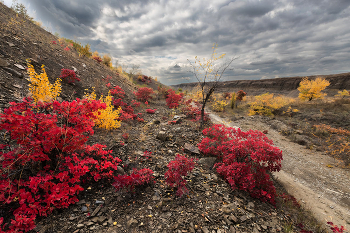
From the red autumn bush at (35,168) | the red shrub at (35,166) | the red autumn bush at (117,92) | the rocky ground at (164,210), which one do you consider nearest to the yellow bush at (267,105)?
the rocky ground at (164,210)

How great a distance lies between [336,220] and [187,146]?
5658 millimetres

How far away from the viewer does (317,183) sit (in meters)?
6.41

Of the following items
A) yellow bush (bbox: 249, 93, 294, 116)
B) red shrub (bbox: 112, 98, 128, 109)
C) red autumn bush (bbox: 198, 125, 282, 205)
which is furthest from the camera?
yellow bush (bbox: 249, 93, 294, 116)

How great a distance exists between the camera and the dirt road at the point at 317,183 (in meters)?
4.90

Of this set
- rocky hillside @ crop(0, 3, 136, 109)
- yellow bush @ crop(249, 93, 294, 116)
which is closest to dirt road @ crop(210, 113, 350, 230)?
yellow bush @ crop(249, 93, 294, 116)

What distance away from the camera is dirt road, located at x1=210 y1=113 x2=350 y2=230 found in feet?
16.1

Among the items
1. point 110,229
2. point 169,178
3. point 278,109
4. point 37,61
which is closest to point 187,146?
point 169,178

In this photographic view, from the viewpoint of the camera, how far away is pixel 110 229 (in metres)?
2.72

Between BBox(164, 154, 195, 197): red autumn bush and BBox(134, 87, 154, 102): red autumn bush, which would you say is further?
BBox(134, 87, 154, 102): red autumn bush

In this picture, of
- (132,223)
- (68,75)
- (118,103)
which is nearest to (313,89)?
(118,103)

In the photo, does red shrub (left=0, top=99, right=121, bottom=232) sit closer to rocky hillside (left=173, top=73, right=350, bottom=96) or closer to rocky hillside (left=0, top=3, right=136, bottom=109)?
rocky hillside (left=0, top=3, right=136, bottom=109)

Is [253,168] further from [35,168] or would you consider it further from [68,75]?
[68,75]

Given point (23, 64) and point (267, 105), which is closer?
point (23, 64)

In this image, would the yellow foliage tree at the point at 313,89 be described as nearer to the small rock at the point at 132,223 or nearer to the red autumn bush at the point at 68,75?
the small rock at the point at 132,223
